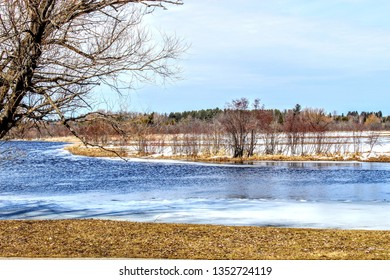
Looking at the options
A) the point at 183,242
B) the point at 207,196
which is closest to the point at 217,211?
the point at 207,196

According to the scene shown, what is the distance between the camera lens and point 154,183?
24.1 m

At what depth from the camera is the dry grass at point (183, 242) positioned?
8.29 meters

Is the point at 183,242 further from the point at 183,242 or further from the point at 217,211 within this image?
the point at 217,211

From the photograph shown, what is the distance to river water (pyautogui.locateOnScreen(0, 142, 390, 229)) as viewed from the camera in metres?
13.3

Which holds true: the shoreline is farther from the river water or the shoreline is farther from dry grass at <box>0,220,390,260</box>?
the river water

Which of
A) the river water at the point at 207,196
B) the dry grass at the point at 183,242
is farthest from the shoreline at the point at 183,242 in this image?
the river water at the point at 207,196

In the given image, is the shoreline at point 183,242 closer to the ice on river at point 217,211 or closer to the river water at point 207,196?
the ice on river at point 217,211

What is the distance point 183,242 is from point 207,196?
9393 mm

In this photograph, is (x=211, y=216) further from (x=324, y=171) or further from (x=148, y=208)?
(x=324, y=171)

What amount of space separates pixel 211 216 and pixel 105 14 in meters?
6.48

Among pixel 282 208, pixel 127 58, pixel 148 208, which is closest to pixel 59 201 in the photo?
pixel 148 208

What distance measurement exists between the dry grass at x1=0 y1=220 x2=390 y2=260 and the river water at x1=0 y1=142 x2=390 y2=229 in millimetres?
1930

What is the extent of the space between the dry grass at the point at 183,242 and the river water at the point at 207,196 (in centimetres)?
193

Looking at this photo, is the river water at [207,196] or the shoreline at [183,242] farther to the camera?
the river water at [207,196]
